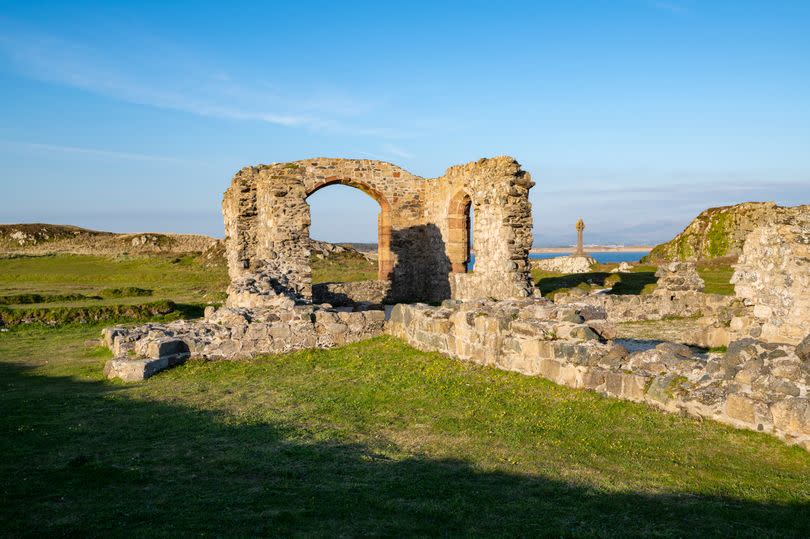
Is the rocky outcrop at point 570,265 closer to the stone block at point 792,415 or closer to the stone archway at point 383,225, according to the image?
the stone archway at point 383,225

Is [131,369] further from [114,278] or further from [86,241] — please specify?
[86,241]

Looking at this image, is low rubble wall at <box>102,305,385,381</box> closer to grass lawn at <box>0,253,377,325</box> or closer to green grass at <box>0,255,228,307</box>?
grass lawn at <box>0,253,377,325</box>

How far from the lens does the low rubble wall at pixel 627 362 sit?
6148 millimetres

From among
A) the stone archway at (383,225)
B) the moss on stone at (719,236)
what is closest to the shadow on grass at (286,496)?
the stone archway at (383,225)

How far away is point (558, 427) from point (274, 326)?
6401 mm

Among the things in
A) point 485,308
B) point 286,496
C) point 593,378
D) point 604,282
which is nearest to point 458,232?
point 604,282

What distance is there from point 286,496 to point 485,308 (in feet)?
20.6

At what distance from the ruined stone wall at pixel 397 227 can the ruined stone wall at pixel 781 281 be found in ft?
20.6

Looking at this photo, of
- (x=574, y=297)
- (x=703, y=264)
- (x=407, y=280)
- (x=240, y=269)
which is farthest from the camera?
(x=703, y=264)

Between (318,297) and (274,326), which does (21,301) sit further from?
(274,326)

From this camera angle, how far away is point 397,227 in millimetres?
23391

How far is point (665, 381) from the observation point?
23.2 feet

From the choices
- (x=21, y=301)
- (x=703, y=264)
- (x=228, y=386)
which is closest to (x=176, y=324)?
(x=228, y=386)

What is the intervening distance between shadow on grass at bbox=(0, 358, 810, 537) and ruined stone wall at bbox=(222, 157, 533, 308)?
23.6 ft
